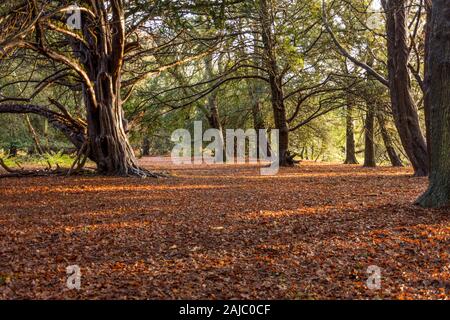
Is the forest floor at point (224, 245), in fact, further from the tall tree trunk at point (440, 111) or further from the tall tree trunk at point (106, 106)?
the tall tree trunk at point (106, 106)

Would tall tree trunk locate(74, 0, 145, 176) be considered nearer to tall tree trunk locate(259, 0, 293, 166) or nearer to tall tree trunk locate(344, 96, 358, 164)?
tall tree trunk locate(259, 0, 293, 166)

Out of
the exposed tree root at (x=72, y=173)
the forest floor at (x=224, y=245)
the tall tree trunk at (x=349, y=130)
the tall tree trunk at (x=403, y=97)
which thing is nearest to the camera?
the forest floor at (x=224, y=245)

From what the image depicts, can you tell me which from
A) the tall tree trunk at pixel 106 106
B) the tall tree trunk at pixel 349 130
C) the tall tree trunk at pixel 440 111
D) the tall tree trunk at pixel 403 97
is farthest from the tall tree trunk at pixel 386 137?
the tall tree trunk at pixel 106 106

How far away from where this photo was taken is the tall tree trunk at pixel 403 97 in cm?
1101

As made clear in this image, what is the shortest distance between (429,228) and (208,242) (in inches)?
107

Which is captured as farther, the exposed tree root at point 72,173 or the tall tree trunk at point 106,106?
the exposed tree root at point 72,173

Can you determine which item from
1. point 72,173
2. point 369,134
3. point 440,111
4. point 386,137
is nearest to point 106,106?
point 72,173

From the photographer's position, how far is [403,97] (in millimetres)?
11242

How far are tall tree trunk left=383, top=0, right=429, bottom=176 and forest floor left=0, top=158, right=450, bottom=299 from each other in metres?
3.22

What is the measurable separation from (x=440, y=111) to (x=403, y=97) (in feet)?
17.6

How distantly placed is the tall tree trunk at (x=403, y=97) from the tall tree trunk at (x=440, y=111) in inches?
193

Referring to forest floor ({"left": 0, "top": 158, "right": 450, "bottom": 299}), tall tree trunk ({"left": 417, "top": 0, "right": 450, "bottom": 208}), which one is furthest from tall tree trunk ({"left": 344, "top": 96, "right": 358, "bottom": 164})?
tall tree trunk ({"left": 417, "top": 0, "right": 450, "bottom": 208})
